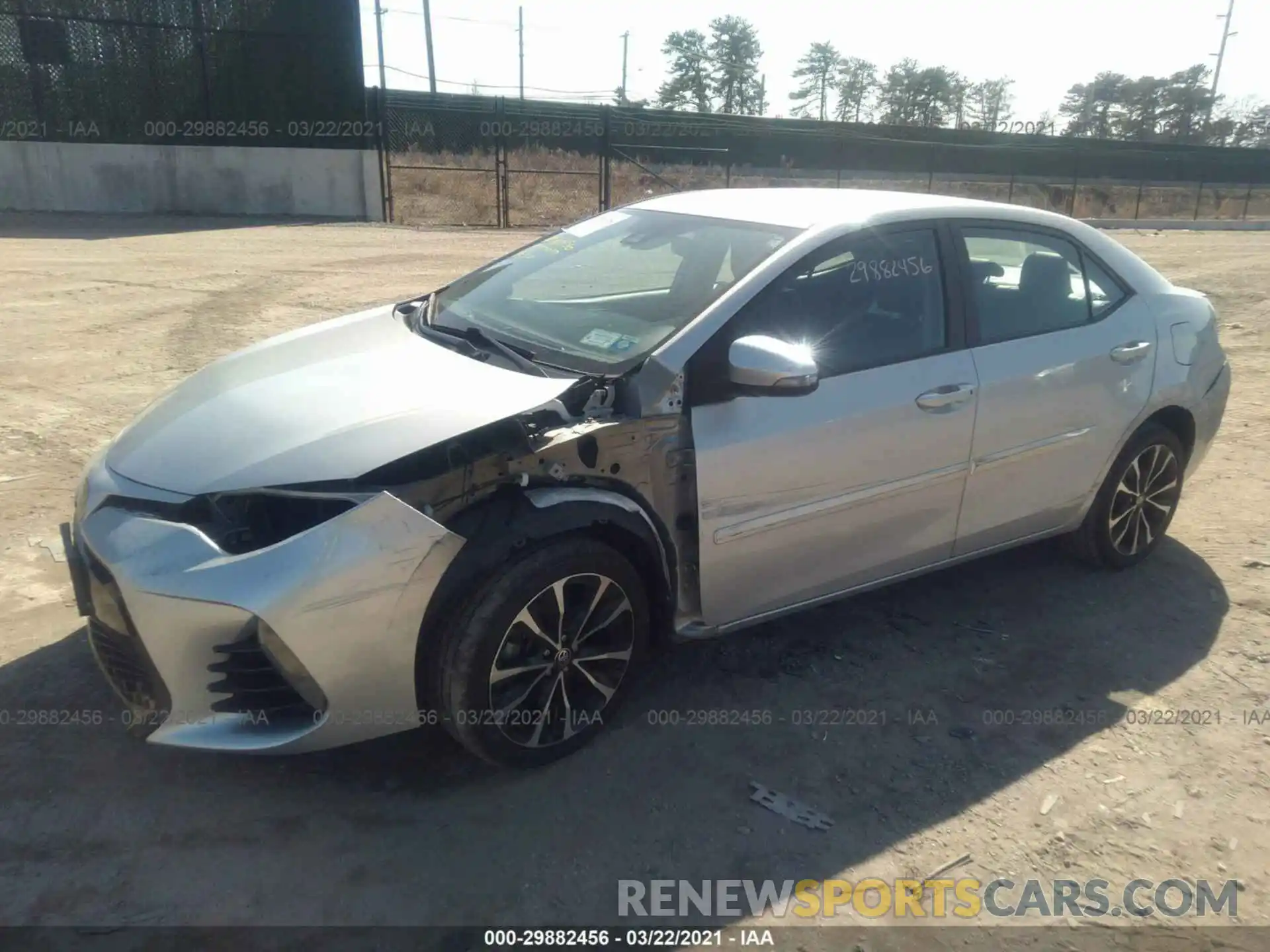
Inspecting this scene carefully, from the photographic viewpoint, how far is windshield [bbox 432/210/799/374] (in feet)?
10.8

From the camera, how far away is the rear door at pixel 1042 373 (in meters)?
3.71

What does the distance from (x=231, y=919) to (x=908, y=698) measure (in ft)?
7.50

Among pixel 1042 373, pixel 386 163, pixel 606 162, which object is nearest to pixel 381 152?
pixel 386 163

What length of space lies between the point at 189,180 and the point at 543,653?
18329 millimetres

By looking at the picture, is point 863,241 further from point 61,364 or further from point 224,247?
point 224,247

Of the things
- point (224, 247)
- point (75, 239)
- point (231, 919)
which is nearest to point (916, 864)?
point (231, 919)

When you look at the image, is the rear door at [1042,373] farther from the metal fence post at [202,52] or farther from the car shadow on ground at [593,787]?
the metal fence post at [202,52]

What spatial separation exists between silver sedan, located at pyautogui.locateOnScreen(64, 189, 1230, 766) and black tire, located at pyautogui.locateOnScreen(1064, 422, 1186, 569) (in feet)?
0.07

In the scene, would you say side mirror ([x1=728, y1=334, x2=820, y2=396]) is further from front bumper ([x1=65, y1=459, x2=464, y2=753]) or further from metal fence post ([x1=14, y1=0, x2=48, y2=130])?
metal fence post ([x1=14, y1=0, x2=48, y2=130])

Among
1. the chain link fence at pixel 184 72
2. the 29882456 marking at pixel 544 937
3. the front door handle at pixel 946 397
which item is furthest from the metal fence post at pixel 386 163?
the 29882456 marking at pixel 544 937

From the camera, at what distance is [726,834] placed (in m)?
2.77

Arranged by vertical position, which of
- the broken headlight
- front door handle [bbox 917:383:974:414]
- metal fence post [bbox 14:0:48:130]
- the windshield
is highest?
metal fence post [bbox 14:0:48:130]

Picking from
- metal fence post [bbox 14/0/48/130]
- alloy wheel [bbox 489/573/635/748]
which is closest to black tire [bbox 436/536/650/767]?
alloy wheel [bbox 489/573/635/748]

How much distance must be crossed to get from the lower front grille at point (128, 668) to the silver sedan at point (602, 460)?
2cm
